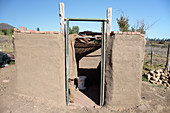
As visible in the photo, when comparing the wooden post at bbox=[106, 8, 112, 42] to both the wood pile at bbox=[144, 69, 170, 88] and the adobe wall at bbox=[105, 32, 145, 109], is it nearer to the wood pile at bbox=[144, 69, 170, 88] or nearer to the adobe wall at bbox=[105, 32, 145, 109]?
the adobe wall at bbox=[105, 32, 145, 109]

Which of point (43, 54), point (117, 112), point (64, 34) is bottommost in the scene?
point (117, 112)

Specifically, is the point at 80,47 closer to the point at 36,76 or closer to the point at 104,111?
the point at 36,76

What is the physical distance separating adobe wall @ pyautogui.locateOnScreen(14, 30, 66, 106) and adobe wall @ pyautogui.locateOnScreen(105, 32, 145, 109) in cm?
164

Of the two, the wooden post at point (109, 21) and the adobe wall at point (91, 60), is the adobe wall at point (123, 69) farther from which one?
the adobe wall at point (91, 60)

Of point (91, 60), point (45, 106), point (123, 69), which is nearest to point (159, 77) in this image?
point (91, 60)

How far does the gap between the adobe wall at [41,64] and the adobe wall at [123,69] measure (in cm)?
164

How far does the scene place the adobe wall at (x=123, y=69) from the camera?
3688 mm

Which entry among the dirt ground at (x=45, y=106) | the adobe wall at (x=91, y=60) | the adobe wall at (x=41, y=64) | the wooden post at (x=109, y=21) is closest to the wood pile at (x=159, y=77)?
the dirt ground at (x=45, y=106)

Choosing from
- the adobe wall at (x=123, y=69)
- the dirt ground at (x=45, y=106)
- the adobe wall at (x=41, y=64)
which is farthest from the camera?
the adobe wall at (x=41, y=64)

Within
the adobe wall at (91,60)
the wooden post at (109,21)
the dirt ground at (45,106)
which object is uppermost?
the wooden post at (109,21)

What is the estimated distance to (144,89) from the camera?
218 inches

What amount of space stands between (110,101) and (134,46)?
2.08 meters

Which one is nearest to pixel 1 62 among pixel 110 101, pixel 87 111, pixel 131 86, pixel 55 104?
pixel 55 104

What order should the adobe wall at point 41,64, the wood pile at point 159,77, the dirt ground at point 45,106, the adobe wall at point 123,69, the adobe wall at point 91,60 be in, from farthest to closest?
1. the adobe wall at point 91,60
2. the wood pile at point 159,77
3. the adobe wall at point 41,64
4. the adobe wall at point 123,69
5. the dirt ground at point 45,106
